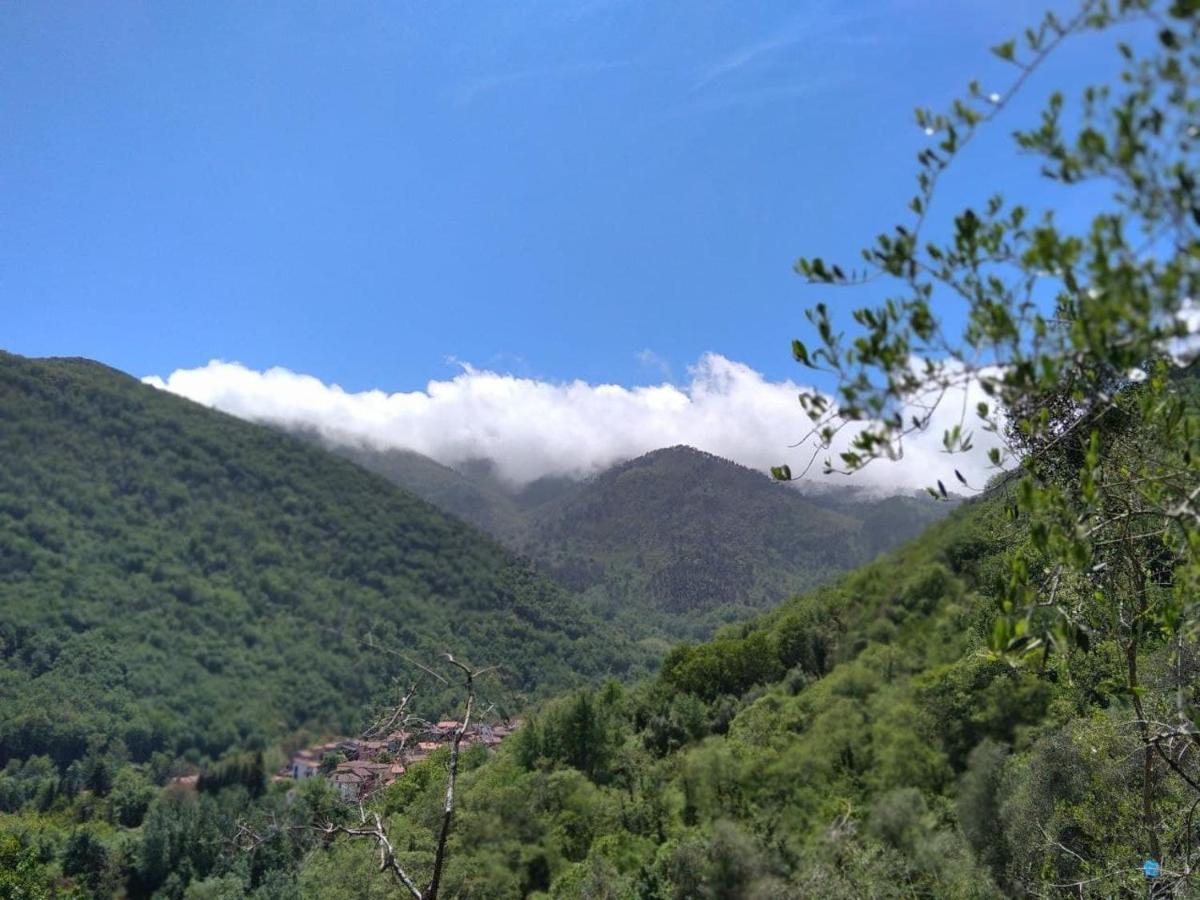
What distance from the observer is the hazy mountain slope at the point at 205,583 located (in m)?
87.3

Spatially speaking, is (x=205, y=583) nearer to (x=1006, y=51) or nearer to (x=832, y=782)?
(x=832, y=782)

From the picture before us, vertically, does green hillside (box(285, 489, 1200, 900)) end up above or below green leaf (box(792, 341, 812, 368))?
below

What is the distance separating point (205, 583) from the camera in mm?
117500

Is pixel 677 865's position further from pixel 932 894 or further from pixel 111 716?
pixel 111 716

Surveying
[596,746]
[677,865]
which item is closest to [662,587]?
[596,746]

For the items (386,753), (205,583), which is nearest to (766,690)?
(386,753)

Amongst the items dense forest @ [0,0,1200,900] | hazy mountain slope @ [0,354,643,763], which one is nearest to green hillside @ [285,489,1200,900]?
dense forest @ [0,0,1200,900]

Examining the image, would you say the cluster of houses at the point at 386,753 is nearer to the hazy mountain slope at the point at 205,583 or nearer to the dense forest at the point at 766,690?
the dense forest at the point at 766,690

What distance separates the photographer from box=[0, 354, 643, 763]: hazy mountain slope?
286 feet

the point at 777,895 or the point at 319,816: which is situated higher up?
the point at 319,816

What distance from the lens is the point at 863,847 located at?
21547mm

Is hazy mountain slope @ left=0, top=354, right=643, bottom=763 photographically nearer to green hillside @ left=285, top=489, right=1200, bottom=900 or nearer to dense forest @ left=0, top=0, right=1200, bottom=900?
dense forest @ left=0, top=0, right=1200, bottom=900

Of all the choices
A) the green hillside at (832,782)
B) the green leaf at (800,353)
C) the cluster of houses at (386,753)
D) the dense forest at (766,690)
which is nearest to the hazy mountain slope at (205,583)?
the dense forest at (766,690)

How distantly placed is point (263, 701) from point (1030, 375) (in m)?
106
